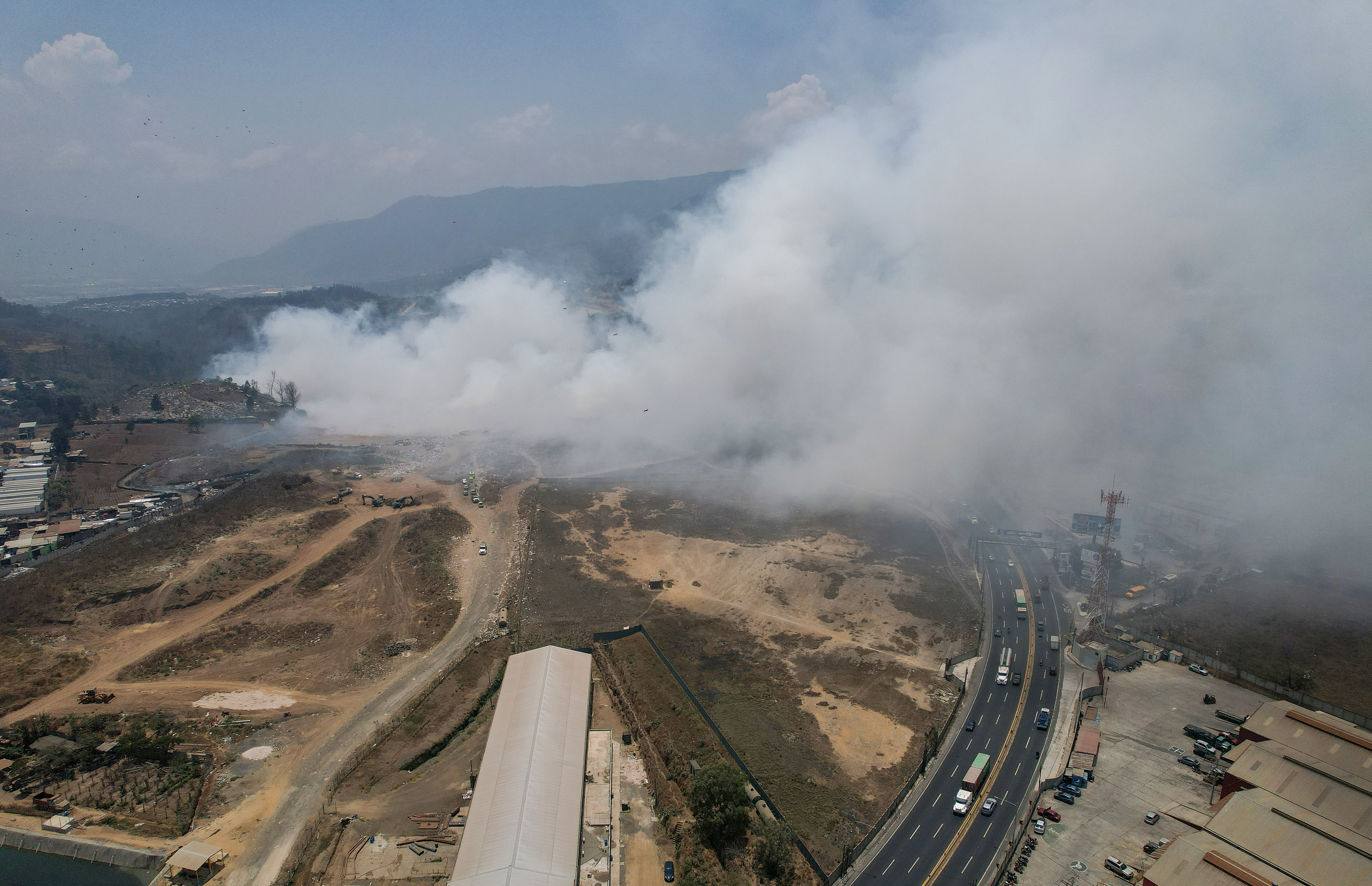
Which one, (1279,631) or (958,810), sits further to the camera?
(1279,631)

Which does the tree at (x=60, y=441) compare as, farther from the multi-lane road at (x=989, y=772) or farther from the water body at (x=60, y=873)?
the multi-lane road at (x=989, y=772)

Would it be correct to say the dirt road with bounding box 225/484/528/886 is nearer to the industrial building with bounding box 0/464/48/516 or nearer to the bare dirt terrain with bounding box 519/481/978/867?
the bare dirt terrain with bounding box 519/481/978/867

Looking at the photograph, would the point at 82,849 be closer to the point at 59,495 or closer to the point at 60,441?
the point at 59,495

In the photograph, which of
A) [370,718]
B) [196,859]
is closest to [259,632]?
[370,718]

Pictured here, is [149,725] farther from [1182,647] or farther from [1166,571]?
[1166,571]

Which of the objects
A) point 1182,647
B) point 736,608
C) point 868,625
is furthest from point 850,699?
point 1182,647
